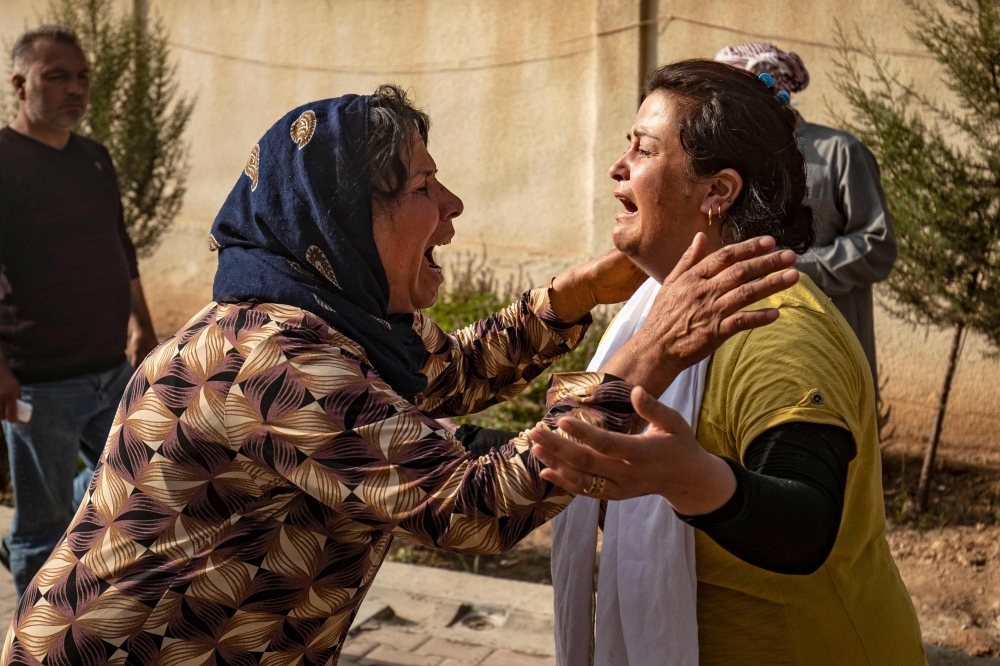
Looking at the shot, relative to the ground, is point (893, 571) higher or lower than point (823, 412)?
lower

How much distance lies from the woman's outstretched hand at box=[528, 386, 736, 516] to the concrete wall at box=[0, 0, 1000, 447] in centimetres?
461

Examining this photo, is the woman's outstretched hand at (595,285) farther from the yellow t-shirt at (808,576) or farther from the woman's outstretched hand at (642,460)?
the woman's outstretched hand at (642,460)

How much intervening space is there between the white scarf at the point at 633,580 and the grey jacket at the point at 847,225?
238cm

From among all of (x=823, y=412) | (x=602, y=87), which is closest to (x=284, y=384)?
(x=823, y=412)

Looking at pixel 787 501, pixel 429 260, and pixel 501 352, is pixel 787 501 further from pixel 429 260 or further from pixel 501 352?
pixel 501 352

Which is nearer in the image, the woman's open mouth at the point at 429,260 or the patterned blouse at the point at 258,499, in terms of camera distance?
the patterned blouse at the point at 258,499

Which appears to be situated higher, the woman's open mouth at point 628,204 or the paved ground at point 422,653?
the woman's open mouth at point 628,204

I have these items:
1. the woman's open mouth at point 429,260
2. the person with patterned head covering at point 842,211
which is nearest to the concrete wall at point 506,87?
the person with patterned head covering at point 842,211

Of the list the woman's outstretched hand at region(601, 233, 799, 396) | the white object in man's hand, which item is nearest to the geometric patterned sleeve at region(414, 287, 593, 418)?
the woman's outstretched hand at region(601, 233, 799, 396)

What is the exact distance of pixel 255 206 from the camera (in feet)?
6.66

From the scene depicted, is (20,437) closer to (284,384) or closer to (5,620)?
(5,620)

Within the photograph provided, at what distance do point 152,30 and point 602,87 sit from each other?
427 cm

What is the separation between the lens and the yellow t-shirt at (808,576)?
6.07 ft

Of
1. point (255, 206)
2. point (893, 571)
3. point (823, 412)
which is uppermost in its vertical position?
point (255, 206)
